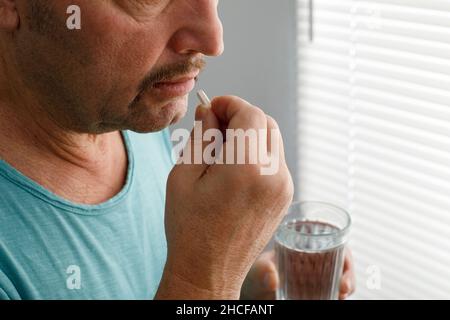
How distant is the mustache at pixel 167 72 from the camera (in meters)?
0.79

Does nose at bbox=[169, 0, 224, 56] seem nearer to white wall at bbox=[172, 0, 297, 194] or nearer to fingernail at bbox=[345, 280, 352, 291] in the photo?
fingernail at bbox=[345, 280, 352, 291]

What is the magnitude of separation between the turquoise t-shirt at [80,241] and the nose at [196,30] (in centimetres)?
28

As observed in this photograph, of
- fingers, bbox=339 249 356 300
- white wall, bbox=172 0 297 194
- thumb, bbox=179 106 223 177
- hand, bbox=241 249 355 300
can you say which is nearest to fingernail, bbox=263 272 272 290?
hand, bbox=241 249 355 300

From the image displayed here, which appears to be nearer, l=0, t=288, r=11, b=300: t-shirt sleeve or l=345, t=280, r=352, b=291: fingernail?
l=0, t=288, r=11, b=300: t-shirt sleeve

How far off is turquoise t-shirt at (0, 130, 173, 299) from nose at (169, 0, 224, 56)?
0.28 metres

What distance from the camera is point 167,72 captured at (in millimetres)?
788

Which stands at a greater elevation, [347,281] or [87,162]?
[87,162]

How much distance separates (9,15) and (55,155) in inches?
8.3

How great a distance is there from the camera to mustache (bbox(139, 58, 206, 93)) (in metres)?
0.79

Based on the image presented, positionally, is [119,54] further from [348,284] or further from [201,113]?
[348,284]

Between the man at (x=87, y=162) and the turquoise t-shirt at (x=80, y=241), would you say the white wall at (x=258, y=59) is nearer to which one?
the turquoise t-shirt at (x=80, y=241)

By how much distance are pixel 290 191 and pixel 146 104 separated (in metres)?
0.23

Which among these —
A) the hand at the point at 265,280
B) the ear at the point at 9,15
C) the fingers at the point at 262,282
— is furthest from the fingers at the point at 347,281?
the ear at the point at 9,15

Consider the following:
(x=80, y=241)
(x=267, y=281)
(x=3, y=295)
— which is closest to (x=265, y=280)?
(x=267, y=281)
